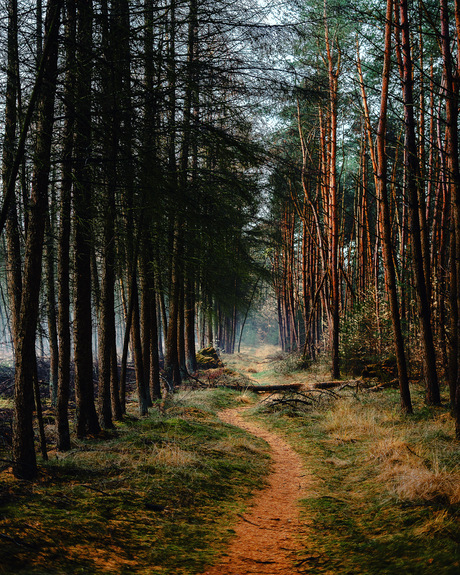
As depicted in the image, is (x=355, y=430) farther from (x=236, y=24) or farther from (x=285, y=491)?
(x=236, y=24)

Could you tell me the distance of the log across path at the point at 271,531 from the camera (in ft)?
9.60

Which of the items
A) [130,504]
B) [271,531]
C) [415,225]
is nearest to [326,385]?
[415,225]

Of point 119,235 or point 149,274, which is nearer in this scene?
point 119,235

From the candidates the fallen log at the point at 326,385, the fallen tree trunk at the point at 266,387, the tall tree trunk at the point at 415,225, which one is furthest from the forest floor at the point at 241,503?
the fallen tree trunk at the point at 266,387

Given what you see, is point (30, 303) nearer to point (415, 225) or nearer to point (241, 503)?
point (241, 503)

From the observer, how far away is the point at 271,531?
11.9 feet

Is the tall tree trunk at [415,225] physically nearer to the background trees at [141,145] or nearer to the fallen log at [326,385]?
the background trees at [141,145]

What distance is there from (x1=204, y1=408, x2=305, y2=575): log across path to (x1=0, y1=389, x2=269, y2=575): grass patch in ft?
0.46

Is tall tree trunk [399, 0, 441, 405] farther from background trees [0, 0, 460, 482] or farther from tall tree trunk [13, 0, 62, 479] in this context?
tall tree trunk [13, 0, 62, 479]

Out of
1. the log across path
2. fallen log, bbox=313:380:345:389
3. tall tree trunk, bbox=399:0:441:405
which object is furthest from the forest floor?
fallen log, bbox=313:380:345:389

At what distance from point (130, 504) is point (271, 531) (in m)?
1.31

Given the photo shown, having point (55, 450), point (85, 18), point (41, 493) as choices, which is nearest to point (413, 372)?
point (55, 450)

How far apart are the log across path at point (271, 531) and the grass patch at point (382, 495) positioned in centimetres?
14

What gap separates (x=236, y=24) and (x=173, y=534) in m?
4.98
